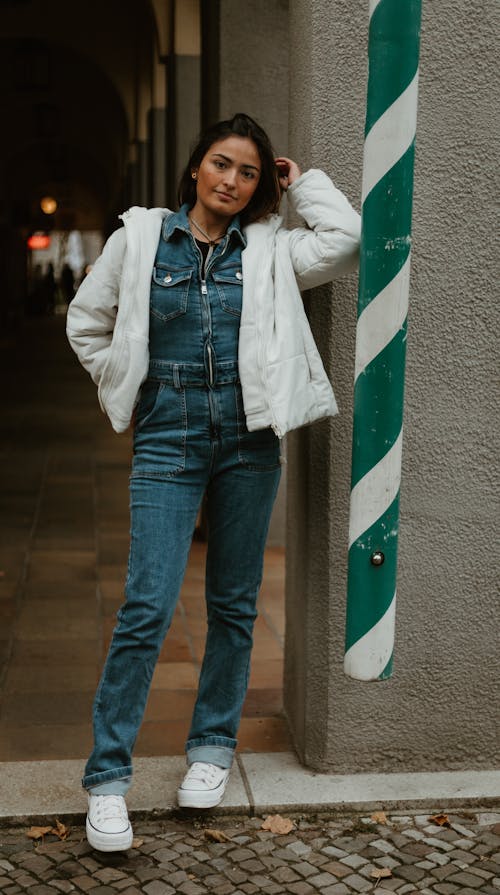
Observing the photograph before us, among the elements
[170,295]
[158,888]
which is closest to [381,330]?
[170,295]

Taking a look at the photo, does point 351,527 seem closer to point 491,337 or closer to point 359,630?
point 359,630

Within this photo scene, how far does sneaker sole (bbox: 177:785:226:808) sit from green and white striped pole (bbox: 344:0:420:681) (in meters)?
0.71

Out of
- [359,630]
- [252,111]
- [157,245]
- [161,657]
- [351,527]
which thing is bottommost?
[161,657]

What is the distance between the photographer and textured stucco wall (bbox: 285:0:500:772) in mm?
3344

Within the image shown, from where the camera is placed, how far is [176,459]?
316cm

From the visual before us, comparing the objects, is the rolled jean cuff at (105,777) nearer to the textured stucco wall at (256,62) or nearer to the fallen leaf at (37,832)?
the fallen leaf at (37,832)

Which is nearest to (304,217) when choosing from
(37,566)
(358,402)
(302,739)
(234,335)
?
(234,335)

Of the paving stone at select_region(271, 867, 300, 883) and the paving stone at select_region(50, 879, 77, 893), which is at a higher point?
the paving stone at select_region(271, 867, 300, 883)

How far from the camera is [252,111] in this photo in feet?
20.4

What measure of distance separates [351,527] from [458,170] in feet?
3.90

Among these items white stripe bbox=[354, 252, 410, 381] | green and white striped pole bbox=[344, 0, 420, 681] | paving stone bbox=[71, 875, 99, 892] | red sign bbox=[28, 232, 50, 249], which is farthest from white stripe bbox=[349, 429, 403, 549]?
red sign bbox=[28, 232, 50, 249]

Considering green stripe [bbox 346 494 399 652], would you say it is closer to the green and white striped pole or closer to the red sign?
the green and white striped pole

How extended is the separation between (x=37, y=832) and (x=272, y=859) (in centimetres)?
68

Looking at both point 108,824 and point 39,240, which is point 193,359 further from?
point 39,240
